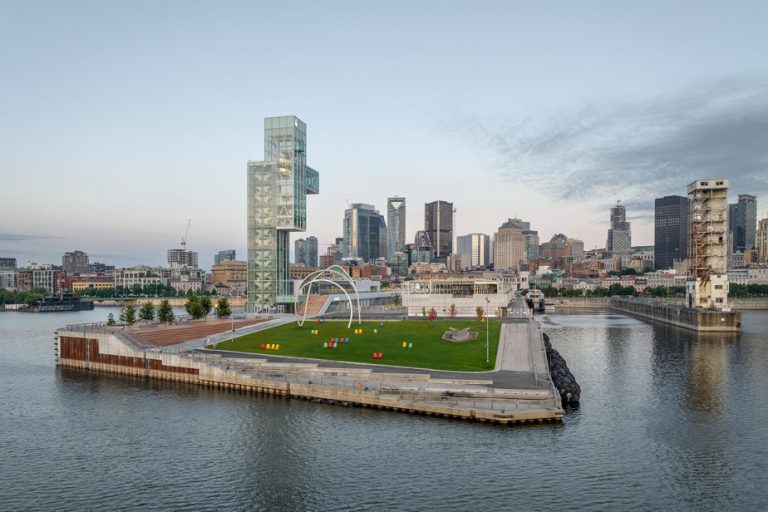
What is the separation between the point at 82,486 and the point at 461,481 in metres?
26.3

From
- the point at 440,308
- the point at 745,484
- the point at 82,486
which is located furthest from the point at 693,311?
the point at 82,486

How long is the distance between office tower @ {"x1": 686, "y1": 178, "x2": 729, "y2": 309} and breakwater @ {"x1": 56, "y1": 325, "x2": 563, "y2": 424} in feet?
390

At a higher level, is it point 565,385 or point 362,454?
point 565,385

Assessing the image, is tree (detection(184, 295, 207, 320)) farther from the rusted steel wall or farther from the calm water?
the calm water

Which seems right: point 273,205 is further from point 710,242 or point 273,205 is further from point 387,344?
point 710,242

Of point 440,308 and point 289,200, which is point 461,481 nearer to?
point 440,308

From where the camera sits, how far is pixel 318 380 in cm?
6575

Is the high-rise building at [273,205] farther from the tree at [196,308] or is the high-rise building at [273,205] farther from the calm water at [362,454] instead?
the calm water at [362,454]

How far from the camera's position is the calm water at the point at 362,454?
38.3m

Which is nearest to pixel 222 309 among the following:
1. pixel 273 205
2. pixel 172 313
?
pixel 172 313

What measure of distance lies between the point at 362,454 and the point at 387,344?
38.8 meters

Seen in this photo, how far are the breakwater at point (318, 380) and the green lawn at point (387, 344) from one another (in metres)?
5.39

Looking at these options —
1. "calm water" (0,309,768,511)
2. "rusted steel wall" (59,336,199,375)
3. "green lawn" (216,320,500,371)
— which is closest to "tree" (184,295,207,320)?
"green lawn" (216,320,500,371)

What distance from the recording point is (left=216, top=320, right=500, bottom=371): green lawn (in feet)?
239
